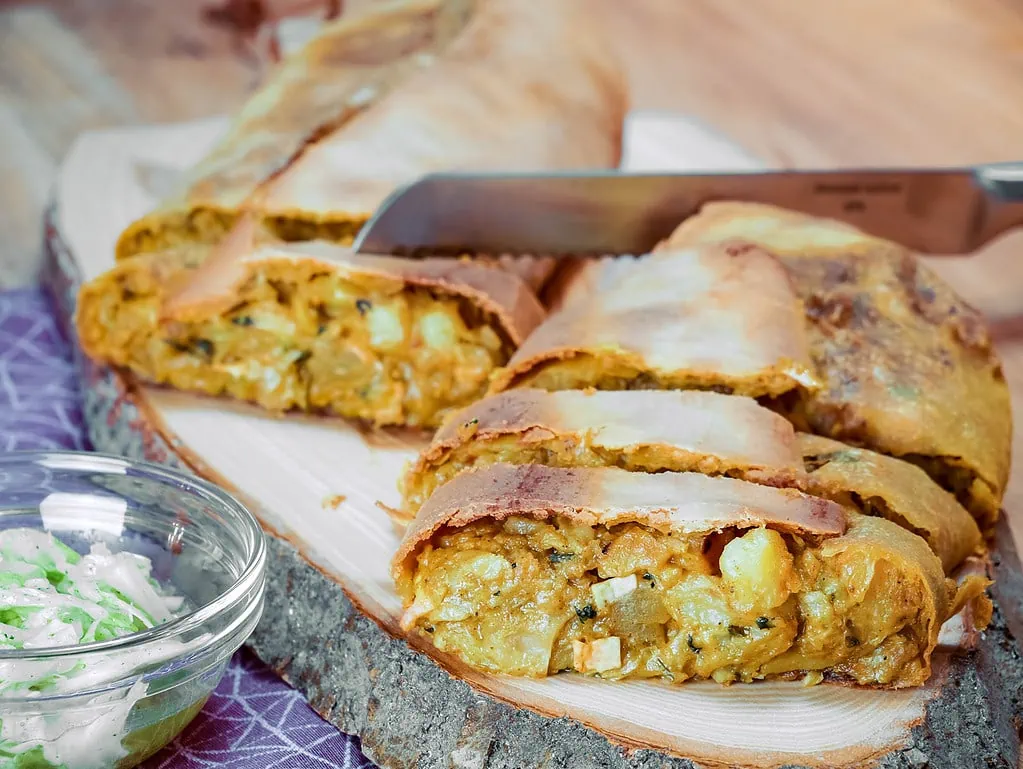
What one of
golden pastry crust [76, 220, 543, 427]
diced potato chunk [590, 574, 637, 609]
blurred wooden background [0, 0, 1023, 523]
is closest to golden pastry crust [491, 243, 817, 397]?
golden pastry crust [76, 220, 543, 427]

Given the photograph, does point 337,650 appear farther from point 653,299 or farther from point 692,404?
point 653,299

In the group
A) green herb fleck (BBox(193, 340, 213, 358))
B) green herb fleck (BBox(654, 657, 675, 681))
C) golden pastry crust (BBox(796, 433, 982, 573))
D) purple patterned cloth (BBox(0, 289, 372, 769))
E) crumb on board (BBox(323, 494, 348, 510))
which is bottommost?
purple patterned cloth (BBox(0, 289, 372, 769))

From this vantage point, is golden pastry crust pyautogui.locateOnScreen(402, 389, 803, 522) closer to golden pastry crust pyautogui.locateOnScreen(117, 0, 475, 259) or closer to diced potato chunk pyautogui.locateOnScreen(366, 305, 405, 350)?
diced potato chunk pyautogui.locateOnScreen(366, 305, 405, 350)

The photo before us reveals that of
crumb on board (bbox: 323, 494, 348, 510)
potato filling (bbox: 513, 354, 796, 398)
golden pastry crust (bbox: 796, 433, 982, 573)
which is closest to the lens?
golden pastry crust (bbox: 796, 433, 982, 573)

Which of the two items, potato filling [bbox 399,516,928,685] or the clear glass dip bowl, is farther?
potato filling [bbox 399,516,928,685]

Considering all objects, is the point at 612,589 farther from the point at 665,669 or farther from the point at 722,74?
the point at 722,74

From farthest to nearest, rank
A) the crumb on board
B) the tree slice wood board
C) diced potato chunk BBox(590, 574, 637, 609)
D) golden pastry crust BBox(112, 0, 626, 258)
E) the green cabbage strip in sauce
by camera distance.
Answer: golden pastry crust BBox(112, 0, 626, 258) → the crumb on board → diced potato chunk BBox(590, 574, 637, 609) → the tree slice wood board → the green cabbage strip in sauce
